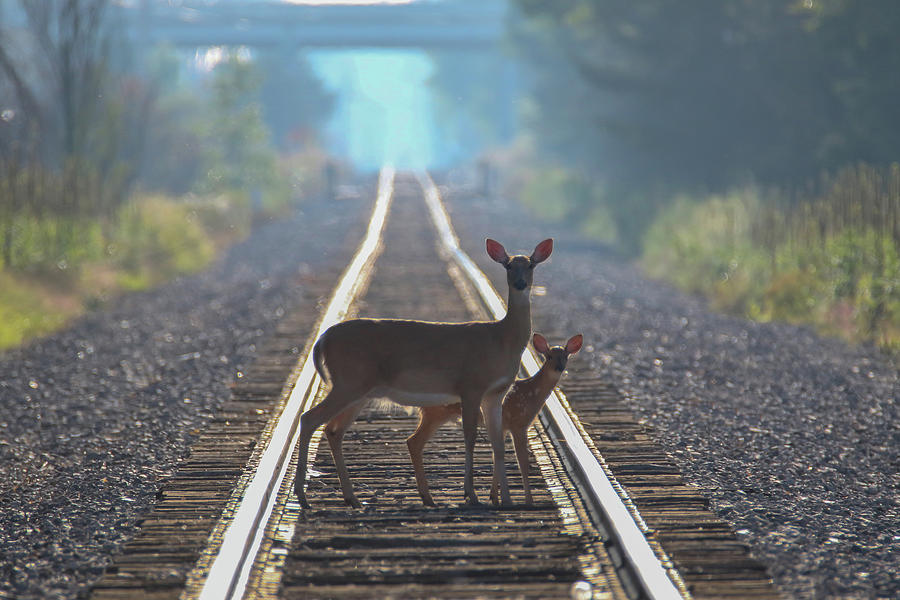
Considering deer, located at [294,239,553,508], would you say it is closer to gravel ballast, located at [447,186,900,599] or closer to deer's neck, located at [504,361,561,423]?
deer's neck, located at [504,361,561,423]

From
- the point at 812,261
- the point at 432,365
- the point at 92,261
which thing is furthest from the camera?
the point at 92,261

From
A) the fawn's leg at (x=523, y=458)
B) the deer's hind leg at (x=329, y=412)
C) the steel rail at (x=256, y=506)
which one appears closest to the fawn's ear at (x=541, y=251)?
the fawn's leg at (x=523, y=458)

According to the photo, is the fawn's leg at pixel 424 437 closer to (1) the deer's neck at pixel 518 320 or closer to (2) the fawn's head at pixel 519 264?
(1) the deer's neck at pixel 518 320

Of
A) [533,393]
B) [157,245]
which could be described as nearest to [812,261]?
[533,393]

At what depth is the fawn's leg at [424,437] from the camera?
597 centimetres

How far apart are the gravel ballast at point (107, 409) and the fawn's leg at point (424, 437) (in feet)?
5.19

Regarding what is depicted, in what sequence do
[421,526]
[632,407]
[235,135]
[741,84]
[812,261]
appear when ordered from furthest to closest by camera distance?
[235,135] → [741,84] → [812,261] → [632,407] → [421,526]

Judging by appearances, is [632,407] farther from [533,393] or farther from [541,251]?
[541,251]

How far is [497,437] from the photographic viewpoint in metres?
5.88

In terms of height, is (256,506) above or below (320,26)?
below

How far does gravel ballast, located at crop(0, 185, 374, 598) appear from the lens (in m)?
5.56

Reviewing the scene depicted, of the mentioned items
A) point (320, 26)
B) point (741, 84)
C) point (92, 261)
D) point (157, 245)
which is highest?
point (320, 26)

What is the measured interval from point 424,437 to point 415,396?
0.35 metres

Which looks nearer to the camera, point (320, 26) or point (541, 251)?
point (541, 251)
